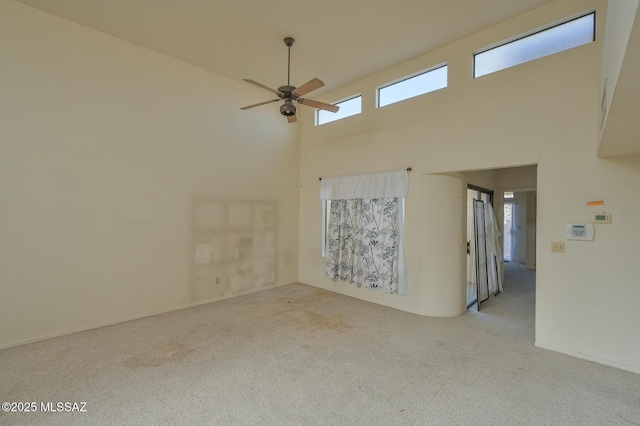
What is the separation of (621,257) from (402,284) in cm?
239

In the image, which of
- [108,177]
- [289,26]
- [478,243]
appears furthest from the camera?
[478,243]

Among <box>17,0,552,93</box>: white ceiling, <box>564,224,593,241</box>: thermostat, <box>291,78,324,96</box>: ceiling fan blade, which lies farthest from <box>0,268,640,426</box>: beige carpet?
<box>17,0,552,93</box>: white ceiling

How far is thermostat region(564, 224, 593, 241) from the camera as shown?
2848 mm

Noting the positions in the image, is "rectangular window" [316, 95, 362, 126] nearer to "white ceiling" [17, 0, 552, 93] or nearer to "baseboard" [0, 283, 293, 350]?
"white ceiling" [17, 0, 552, 93]

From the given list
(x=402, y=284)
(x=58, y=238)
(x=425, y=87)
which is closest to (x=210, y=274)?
(x=58, y=238)

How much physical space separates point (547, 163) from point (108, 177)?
5.31 metres

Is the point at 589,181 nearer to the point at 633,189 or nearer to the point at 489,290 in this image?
the point at 633,189

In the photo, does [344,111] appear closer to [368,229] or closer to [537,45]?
[368,229]

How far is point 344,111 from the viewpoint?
17.4ft

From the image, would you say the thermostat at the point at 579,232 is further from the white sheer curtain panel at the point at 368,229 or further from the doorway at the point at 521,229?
the doorway at the point at 521,229

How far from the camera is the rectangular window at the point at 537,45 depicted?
9.79 ft

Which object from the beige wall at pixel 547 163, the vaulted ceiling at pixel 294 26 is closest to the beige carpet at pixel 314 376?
the beige wall at pixel 547 163

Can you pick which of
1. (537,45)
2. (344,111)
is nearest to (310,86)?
(344,111)

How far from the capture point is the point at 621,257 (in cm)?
271
